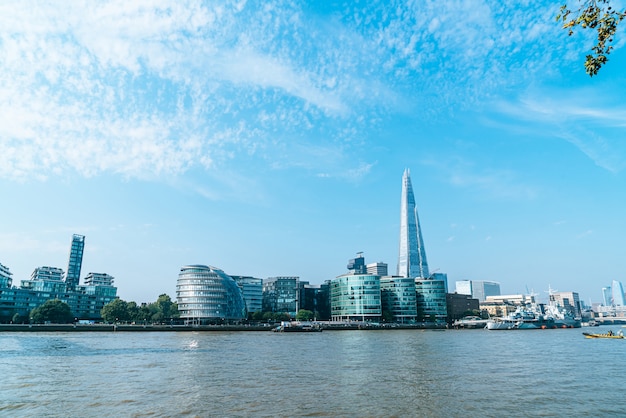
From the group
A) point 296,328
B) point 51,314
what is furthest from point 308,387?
point 51,314

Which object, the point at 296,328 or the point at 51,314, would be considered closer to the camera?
the point at 296,328

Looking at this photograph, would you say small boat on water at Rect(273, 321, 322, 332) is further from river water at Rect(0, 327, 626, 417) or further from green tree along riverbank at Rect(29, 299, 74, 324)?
river water at Rect(0, 327, 626, 417)

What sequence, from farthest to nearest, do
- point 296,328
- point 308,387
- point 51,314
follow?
point 51,314 < point 296,328 < point 308,387

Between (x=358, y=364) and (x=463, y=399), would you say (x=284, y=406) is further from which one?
(x=358, y=364)

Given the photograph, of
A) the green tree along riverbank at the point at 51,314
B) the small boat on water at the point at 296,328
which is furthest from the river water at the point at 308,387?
the green tree along riverbank at the point at 51,314

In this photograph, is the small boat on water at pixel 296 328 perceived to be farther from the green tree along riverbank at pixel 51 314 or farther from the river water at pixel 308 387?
the river water at pixel 308 387

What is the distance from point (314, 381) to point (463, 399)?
13762 millimetres

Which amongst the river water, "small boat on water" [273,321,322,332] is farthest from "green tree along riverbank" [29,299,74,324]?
the river water

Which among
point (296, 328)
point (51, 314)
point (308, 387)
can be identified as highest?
point (51, 314)

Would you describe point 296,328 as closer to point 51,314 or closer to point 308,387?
point 51,314

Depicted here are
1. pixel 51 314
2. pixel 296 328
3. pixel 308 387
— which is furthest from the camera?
pixel 51 314

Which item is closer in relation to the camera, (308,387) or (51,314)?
(308,387)

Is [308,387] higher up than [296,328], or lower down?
higher up

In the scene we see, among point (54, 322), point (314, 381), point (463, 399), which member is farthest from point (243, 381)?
point (54, 322)
